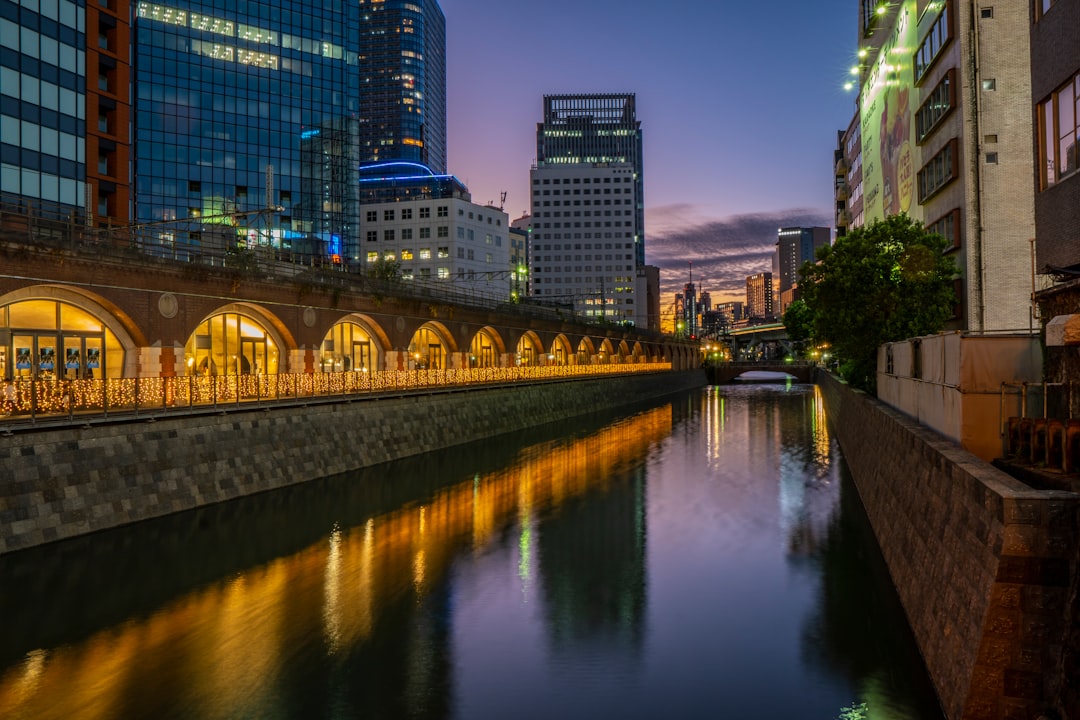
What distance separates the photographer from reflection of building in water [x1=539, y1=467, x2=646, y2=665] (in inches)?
654

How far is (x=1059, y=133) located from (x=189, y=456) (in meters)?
28.5

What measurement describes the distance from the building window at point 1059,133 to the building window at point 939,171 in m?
22.4

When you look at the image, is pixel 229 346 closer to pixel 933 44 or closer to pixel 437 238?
pixel 933 44

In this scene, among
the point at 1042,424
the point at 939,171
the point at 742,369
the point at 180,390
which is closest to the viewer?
the point at 1042,424

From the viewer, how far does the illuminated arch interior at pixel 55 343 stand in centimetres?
3041

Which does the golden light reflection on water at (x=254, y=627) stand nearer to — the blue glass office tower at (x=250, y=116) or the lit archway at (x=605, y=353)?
the blue glass office tower at (x=250, y=116)

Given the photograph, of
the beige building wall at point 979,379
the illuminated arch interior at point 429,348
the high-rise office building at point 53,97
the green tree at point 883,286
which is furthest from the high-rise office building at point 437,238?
the beige building wall at point 979,379

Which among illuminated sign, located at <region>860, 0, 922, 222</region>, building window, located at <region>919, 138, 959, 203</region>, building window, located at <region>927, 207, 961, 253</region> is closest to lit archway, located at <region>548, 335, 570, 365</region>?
illuminated sign, located at <region>860, 0, 922, 222</region>

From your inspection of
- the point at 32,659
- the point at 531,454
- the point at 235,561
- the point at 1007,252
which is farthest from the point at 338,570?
the point at 1007,252

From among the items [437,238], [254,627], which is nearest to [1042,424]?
[254,627]

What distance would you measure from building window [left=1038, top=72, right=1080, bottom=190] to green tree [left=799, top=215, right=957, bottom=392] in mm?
18788

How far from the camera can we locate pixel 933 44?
4344 centimetres

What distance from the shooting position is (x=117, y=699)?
43.5ft

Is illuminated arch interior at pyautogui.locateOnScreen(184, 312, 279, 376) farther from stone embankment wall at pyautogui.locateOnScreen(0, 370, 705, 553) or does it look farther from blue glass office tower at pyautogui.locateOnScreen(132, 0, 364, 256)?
blue glass office tower at pyautogui.locateOnScreen(132, 0, 364, 256)
